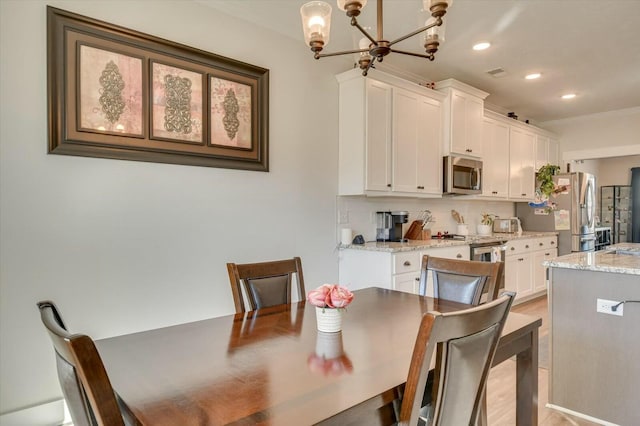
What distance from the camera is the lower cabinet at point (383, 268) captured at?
10.4 ft

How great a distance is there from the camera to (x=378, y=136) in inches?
137

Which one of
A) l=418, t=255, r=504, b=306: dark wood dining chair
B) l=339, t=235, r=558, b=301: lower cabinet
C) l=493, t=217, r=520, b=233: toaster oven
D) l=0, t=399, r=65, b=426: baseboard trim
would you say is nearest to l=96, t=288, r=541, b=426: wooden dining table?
l=418, t=255, r=504, b=306: dark wood dining chair

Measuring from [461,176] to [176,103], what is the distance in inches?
118

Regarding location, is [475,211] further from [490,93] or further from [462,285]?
[462,285]

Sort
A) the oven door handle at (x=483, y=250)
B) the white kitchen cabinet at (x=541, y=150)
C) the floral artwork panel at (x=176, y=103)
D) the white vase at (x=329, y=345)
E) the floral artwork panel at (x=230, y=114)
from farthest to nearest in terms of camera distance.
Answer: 1. the white kitchen cabinet at (x=541, y=150)
2. the oven door handle at (x=483, y=250)
3. the floral artwork panel at (x=230, y=114)
4. the floral artwork panel at (x=176, y=103)
5. the white vase at (x=329, y=345)

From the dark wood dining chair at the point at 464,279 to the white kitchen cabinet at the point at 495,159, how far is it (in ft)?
9.94

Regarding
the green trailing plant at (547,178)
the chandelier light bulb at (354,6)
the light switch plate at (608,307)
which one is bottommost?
the light switch plate at (608,307)

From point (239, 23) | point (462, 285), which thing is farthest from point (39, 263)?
point (462, 285)

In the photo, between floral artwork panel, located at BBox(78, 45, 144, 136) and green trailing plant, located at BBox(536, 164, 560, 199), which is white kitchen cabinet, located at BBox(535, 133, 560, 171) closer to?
green trailing plant, located at BBox(536, 164, 560, 199)

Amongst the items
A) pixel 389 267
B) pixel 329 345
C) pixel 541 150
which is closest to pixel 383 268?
pixel 389 267

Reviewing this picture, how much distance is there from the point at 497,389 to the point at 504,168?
10.7ft

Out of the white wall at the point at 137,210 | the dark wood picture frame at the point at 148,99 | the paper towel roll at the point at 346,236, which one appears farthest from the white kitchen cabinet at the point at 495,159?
the dark wood picture frame at the point at 148,99

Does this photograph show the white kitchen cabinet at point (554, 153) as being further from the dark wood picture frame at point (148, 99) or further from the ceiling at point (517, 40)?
the dark wood picture frame at point (148, 99)

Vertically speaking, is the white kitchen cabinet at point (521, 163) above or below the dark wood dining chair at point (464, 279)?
above
